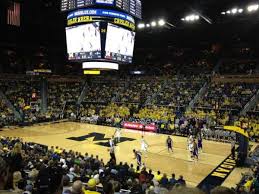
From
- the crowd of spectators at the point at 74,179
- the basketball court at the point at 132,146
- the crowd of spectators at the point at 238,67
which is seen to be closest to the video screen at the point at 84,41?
the basketball court at the point at 132,146

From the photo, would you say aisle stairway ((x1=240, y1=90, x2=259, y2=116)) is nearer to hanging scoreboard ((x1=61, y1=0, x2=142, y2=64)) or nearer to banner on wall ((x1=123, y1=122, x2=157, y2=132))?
banner on wall ((x1=123, y1=122, x2=157, y2=132))

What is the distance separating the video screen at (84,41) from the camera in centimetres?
1762

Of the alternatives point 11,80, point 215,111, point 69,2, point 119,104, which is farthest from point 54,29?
point 215,111

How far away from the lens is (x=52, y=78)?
136 ft

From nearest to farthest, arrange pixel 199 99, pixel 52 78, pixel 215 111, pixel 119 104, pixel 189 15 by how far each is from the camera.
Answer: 1. pixel 189 15
2. pixel 215 111
3. pixel 199 99
4. pixel 119 104
5. pixel 52 78

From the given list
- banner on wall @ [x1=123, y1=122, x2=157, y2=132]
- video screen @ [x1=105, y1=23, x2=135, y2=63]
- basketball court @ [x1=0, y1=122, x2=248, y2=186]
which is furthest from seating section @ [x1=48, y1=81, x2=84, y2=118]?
video screen @ [x1=105, y1=23, x2=135, y2=63]

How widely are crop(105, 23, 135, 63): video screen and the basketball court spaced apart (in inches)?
264

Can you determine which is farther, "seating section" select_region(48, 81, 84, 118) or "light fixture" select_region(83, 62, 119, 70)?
"seating section" select_region(48, 81, 84, 118)

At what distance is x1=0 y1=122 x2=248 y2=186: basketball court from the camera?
15202mm

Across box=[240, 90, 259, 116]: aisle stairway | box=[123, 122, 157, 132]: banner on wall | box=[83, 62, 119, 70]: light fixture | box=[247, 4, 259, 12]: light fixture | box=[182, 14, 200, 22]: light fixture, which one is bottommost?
box=[123, 122, 157, 132]: banner on wall

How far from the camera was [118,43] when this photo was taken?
18578mm

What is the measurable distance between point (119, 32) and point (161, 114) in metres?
13.3

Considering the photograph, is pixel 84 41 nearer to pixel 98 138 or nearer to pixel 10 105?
pixel 98 138

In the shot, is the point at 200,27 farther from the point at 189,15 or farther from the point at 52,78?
the point at 52,78
